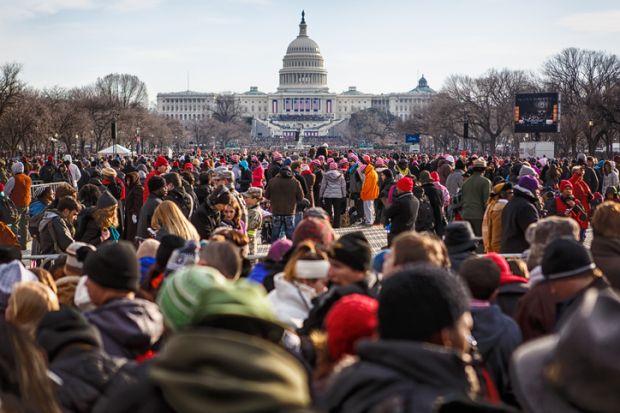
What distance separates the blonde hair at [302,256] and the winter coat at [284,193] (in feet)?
29.9

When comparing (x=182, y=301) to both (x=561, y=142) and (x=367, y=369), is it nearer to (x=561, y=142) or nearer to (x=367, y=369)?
(x=367, y=369)

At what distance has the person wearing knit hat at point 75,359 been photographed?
4148 millimetres

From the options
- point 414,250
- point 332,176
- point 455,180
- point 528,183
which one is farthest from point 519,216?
point 332,176

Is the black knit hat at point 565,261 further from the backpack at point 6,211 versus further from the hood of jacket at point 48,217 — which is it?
the backpack at point 6,211

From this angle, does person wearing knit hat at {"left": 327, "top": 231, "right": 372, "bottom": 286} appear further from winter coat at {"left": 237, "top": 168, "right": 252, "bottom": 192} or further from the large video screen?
the large video screen

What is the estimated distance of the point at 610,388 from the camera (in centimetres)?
284

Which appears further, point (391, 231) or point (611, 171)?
point (611, 171)

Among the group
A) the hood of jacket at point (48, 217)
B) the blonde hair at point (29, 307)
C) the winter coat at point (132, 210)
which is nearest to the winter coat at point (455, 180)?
the winter coat at point (132, 210)

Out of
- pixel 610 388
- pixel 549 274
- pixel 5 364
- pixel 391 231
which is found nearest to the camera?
pixel 610 388

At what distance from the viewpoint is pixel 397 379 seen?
3.15 m

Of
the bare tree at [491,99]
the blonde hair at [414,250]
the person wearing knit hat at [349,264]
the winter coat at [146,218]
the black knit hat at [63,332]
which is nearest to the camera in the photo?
the black knit hat at [63,332]

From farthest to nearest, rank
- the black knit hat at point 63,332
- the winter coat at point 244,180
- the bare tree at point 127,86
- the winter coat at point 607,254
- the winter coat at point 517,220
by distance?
the bare tree at point 127,86, the winter coat at point 244,180, the winter coat at point 517,220, the winter coat at point 607,254, the black knit hat at point 63,332

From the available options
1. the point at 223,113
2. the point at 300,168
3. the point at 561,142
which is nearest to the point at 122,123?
the point at 561,142

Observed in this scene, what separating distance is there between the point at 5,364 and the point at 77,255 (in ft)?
13.3
